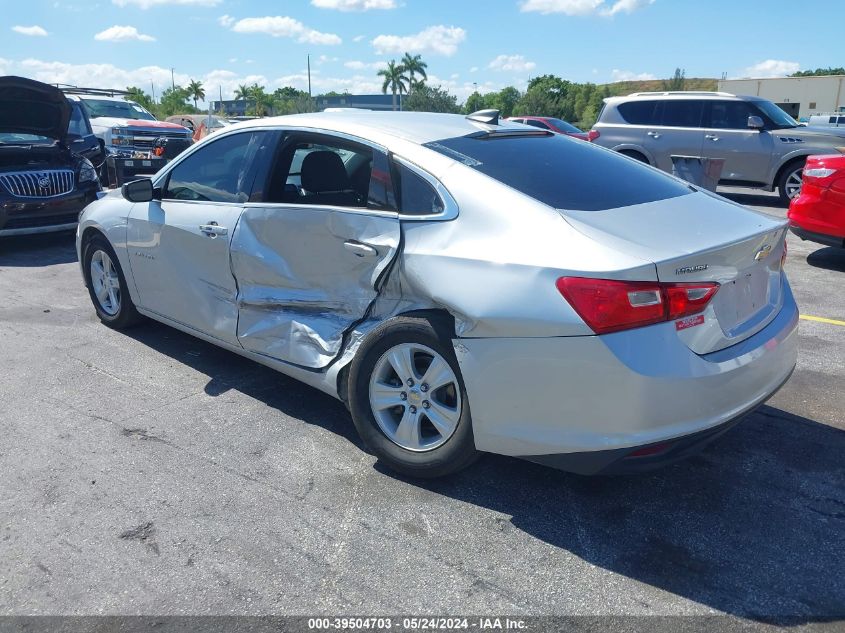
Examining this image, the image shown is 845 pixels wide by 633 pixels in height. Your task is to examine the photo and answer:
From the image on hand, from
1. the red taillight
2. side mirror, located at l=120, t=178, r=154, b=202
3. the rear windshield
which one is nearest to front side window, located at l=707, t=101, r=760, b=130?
the rear windshield

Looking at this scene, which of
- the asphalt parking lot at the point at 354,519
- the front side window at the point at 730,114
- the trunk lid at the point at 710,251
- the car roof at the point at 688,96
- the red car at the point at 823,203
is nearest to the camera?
the asphalt parking lot at the point at 354,519

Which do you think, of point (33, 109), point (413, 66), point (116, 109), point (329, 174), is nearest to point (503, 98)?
point (413, 66)

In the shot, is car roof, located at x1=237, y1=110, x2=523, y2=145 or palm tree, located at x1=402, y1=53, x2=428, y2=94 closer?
car roof, located at x1=237, y1=110, x2=523, y2=145

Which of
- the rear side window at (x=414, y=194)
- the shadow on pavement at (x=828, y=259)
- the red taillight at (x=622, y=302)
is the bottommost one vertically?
the shadow on pavement at (x=828, y=259)

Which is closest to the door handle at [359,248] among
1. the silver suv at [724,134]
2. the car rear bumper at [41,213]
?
the car rear bumper at [41,213]

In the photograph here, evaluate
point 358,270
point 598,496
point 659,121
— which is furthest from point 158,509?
point 659,121

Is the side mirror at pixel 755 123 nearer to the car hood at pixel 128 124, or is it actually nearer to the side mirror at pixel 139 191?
the side mirror at pixel 139 191

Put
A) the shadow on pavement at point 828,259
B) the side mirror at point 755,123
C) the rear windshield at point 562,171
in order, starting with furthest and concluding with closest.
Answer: the side mirror at point 755,123 → the shadow on pavement at point 828,259 → the rear windshield at point 562,171

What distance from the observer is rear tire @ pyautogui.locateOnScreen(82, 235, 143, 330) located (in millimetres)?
5352

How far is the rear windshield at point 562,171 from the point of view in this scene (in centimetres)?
324

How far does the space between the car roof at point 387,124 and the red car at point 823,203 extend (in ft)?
14.6

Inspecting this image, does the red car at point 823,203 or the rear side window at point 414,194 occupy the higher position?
the rear side window at point 414,194

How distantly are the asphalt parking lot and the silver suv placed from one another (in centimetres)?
875

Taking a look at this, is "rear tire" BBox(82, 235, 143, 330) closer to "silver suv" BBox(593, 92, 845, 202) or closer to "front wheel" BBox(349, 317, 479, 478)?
"front wheel" BBox(349, 317, 479, 478)
